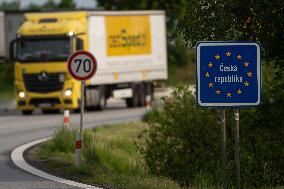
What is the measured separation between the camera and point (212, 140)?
65.4 feet

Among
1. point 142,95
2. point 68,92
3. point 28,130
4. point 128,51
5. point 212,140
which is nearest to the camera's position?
point 212,140

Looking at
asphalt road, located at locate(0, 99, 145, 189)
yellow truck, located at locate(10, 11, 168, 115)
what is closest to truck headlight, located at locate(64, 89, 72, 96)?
yellow truck, located at locate(10, 11, 168, 115)

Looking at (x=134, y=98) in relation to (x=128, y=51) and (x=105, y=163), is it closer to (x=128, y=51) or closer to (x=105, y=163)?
(x=128, y=51)

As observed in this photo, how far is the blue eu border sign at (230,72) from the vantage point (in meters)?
13.9

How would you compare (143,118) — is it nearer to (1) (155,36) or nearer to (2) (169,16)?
(1) (155,36)

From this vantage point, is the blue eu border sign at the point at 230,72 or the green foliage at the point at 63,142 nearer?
the blue eu border sign at the point at 230,72

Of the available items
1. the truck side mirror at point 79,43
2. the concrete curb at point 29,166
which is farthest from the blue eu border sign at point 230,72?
the truck side mirror at point 79,43

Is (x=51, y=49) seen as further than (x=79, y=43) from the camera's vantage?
Yes

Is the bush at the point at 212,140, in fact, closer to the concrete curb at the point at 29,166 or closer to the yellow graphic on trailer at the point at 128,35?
the concrete curb at the point at 29,166

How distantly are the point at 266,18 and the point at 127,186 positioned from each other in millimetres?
3367

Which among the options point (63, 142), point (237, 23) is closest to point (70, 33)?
point (63, 142)

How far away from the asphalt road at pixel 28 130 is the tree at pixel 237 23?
3.24 meters

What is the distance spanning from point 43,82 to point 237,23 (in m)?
22.3

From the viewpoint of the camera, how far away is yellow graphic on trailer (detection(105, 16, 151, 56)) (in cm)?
4141
